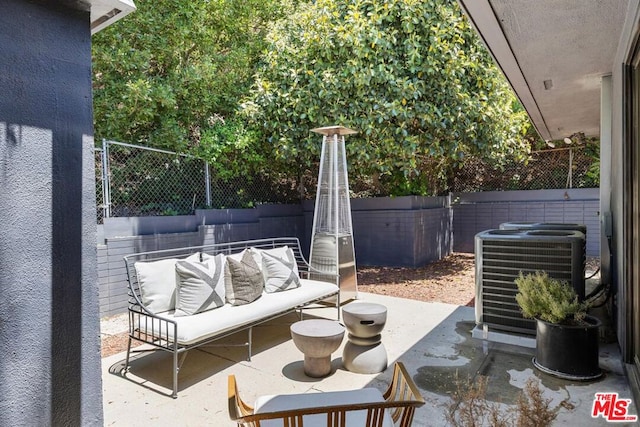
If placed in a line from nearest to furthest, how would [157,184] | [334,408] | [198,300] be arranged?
[334,408] → [198,300] → [157,184]

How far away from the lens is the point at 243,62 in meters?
6.75

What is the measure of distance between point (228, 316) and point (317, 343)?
819mm

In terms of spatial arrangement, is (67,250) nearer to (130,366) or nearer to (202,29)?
(130,366)

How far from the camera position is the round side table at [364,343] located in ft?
10.4

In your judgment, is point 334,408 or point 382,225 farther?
point 382,225

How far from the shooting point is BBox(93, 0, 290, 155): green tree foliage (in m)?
5.53

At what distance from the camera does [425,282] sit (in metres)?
6.62

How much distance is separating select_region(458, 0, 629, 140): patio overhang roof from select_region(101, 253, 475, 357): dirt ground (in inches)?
113

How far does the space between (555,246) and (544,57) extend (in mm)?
1755

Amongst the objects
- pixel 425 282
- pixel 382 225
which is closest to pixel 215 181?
pixel 382 225

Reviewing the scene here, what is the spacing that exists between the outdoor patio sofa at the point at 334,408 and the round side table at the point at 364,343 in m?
1.19

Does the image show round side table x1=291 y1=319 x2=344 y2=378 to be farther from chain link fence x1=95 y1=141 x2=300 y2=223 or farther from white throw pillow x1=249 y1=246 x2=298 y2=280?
chain link fence x1=95 y1=141 x2=300 y2=223

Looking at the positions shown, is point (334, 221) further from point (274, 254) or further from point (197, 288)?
point (197, 288)

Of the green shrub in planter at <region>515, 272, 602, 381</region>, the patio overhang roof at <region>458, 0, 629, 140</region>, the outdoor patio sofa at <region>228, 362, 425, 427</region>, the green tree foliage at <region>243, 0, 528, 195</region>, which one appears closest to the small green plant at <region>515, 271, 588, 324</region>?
the green shrub in planter at <region>515, 272, 602, 381</region>
